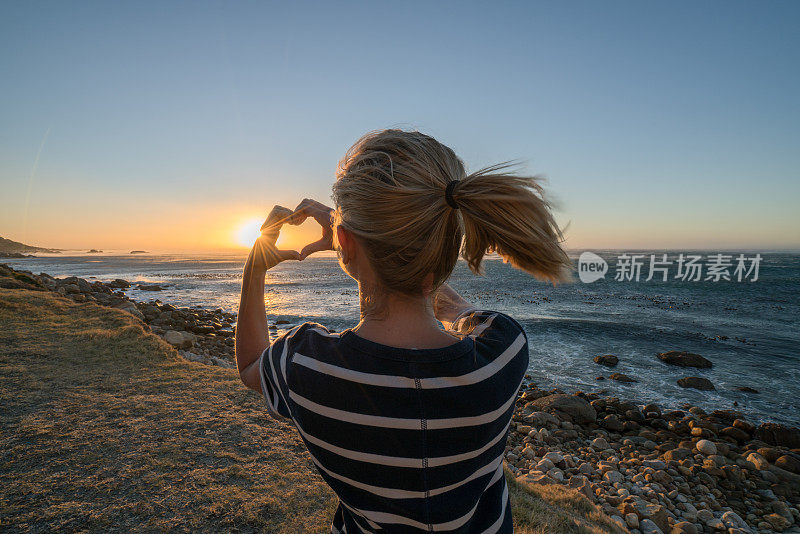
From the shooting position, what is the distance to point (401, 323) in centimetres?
120

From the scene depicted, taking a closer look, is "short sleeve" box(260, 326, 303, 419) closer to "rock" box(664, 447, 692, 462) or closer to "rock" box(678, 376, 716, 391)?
"rock" box(664, 447, 692, 462)

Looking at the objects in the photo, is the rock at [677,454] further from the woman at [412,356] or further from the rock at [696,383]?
the woman at [412,356]

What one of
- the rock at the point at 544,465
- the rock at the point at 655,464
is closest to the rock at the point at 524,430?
the rock at the point at 544,465

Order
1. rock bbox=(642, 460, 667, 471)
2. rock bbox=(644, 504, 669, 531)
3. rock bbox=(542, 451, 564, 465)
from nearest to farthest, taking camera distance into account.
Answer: rock bbox=(644, 504, 669, 531) < rock bbox=(542, 451, 564, 465) < rock bbox=(642, 460, 667, 471)

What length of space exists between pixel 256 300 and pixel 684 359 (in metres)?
16.7

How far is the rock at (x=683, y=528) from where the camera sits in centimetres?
527

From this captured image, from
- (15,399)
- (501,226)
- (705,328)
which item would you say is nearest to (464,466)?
(501,226)

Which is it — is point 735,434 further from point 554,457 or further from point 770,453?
point 554,457

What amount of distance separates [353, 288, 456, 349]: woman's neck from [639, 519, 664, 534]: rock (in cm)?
616

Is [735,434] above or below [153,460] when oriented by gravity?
below

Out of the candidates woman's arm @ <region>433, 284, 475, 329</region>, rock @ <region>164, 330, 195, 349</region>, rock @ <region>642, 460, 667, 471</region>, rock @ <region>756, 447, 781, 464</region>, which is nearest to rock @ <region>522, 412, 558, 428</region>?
rock @ <region>642, 460, 667, 471</region>

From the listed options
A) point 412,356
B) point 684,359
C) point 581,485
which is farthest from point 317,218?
point 684,359

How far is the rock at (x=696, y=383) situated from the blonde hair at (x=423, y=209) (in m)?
13.9

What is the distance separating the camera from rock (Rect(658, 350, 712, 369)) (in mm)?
13578
